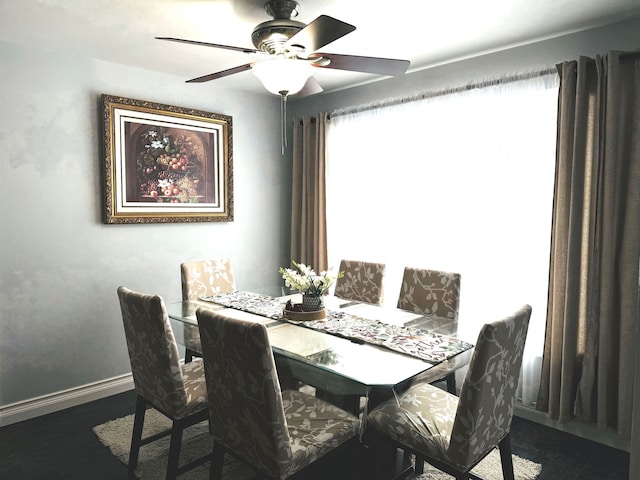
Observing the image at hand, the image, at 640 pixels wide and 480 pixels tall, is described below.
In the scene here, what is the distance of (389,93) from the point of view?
12.5 feet

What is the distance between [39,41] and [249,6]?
154 cm

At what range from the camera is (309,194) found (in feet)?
14.3

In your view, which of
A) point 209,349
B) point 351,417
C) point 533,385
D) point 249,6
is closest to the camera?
point 209,349

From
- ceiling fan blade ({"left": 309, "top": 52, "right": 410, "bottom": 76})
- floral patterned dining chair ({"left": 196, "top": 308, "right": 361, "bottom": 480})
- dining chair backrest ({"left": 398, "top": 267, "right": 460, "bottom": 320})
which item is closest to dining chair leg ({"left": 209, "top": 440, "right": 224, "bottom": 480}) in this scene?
floral patterned dining chair ({"left": 196, "top": 308, "right": 361, "bottom": 480})

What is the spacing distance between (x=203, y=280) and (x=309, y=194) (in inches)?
57.9

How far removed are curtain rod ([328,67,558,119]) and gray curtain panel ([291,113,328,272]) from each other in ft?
0.90

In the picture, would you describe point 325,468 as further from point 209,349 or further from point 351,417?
point 209,349

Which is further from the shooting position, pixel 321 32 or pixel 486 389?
pixel 321 32

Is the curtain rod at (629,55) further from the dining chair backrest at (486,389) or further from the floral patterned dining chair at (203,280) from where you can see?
the floral patterned dining chair at (203,280)

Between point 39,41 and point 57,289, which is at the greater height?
point 39,41

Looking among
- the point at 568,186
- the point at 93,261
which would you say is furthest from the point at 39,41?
the point at 568,186

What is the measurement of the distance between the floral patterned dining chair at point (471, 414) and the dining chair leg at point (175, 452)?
891mm

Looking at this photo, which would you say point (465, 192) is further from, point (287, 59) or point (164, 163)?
point (164, 163)

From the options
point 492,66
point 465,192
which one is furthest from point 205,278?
point 492,66
